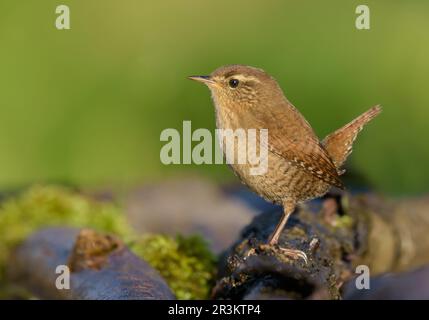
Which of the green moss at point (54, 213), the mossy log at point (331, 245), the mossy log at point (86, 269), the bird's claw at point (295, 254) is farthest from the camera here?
the green moss at point (54, 213)

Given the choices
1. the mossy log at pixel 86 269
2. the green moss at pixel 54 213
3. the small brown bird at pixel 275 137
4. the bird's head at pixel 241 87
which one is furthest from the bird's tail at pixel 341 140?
the green moss at pixel 54 213

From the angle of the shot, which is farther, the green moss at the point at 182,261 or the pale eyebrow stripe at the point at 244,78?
the pale eyebrow stripe at the point at 244,78

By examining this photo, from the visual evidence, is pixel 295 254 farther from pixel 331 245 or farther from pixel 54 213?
pixel 54 213

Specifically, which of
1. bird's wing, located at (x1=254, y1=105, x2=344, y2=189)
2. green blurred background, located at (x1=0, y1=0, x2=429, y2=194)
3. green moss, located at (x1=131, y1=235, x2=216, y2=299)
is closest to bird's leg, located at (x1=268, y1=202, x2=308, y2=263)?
bird's wing, located at (x1=254, y1=105, x2=344, y2=189)

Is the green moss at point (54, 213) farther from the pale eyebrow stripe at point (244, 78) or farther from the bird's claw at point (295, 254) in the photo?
the bird's claw at point (295, 254)

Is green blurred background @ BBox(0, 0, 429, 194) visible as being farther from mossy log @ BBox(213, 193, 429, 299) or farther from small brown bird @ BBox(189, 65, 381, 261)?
small brown bird @ BBox(189, 65, 381, 261)

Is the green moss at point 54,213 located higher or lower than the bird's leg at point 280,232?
lower

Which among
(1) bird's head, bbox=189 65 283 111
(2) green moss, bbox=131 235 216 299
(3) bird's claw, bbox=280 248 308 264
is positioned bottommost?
(2) green moss, bbox=131 235 216 299
